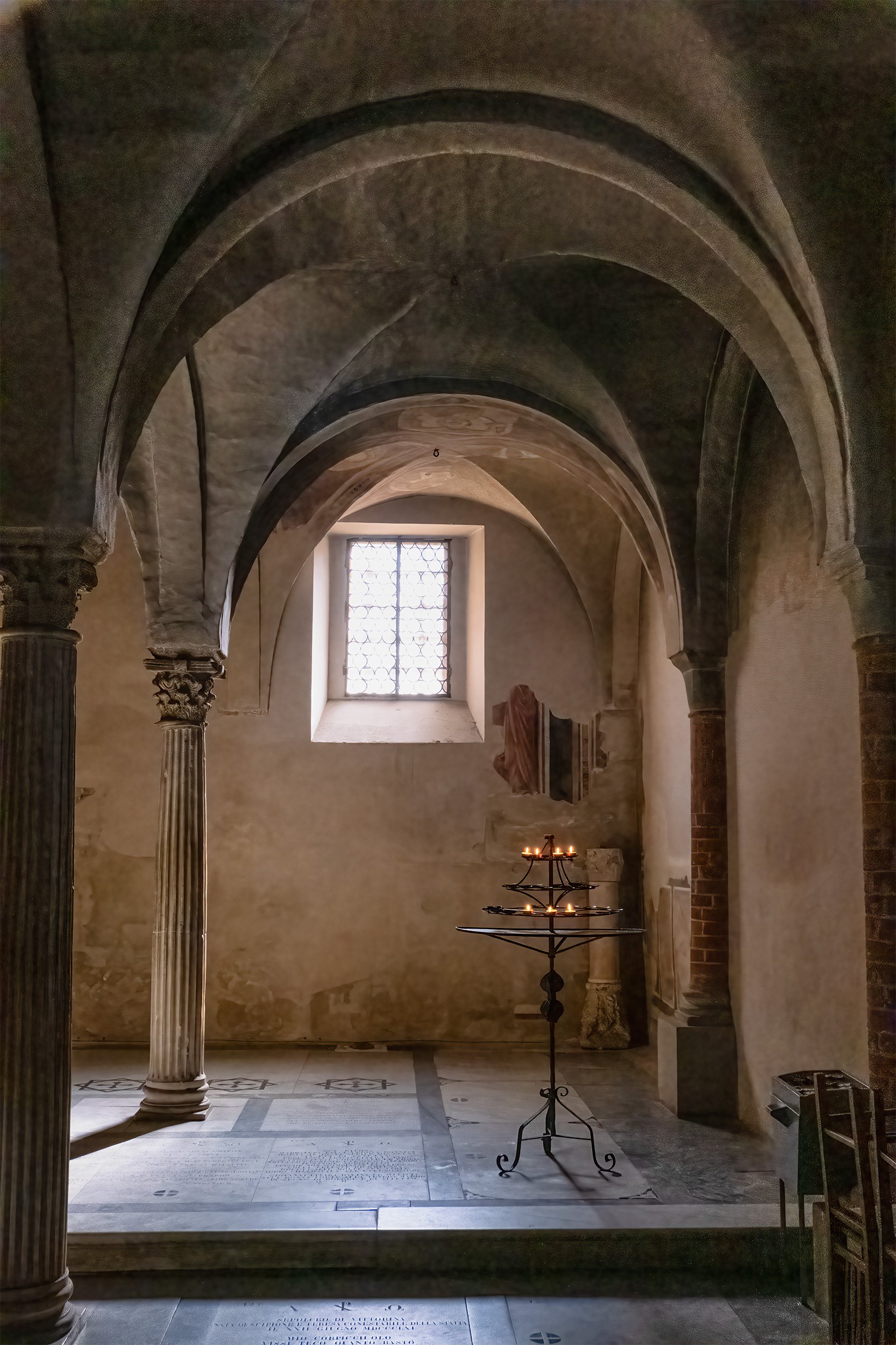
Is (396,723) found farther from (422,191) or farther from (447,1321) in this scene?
(447,1321)

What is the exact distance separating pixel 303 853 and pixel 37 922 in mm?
6722

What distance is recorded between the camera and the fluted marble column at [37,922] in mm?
4418

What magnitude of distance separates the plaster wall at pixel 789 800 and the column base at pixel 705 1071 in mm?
113

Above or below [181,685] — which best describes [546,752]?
below

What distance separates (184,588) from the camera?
7965mm

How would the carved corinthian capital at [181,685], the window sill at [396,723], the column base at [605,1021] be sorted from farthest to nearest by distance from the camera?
the window sill at [396,723] → the column base at [605,1021] → the carved corinthian capital at [181,685]

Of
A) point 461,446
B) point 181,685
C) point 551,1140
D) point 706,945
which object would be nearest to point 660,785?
point 706,945

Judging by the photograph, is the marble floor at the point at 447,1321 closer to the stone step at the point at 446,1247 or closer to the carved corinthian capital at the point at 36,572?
the stone step at the point at 446,1247

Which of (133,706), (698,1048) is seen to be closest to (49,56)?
(698,1048)

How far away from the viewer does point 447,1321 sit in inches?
192

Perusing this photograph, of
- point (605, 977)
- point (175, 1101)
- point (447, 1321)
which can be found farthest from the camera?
point (605, 977)

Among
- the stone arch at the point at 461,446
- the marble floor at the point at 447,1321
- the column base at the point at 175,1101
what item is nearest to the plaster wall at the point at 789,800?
the stone arch at the point at 461,446

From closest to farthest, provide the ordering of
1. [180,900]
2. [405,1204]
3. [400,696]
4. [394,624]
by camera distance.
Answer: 1. [405,1204]
2. [180,900]
3. [400,696]
4. [394,624]

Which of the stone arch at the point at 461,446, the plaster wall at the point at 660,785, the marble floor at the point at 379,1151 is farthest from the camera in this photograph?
the plaster wall at the point at 660,785
